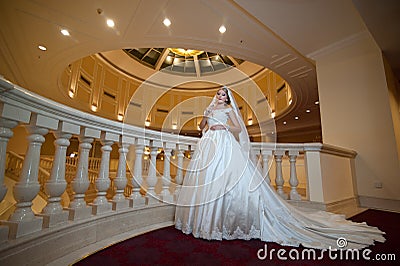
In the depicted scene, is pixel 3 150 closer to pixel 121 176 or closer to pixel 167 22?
pixel 121 176

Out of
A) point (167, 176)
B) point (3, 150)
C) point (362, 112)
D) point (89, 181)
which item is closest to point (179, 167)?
point (167, 176)

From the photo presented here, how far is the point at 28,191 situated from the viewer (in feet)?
3.05

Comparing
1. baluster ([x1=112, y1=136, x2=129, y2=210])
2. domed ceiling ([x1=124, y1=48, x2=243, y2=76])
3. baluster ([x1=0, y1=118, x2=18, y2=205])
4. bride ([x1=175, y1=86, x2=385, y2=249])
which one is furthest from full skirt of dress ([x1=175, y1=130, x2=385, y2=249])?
domed ceiling ([x1=124, y1=48, x2=243, y2=76])

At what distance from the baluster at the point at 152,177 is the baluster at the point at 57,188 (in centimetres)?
75

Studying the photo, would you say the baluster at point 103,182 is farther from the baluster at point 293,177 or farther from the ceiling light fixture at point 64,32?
the ceiling light fixture at point 64,32

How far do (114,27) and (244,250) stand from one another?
175 inches

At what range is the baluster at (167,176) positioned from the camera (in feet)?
6.33

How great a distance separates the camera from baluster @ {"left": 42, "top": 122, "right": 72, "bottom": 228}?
3.45 ft

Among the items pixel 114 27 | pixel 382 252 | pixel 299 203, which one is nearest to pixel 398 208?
pixel 299 203

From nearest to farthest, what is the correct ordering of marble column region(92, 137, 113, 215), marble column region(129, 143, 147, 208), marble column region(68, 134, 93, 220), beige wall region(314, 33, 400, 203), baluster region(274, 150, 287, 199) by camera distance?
marble column region(68, 134, 93, 220)
marble column region(92, 137, 113, 215)
marble column region(129, 143, 147, 208)
baluster region(274, 150, 287, 199)
beige wall region(314, 33, 400, 203)

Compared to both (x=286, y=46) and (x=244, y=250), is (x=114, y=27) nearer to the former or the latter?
(x=286, y=46)

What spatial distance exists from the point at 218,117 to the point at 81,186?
1327 millimetres

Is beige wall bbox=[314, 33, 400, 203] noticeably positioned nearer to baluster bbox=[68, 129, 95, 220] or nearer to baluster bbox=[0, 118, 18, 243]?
baluster bbox=[68, 129, 95, 220]

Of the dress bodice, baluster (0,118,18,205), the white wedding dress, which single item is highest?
the dress bodice
